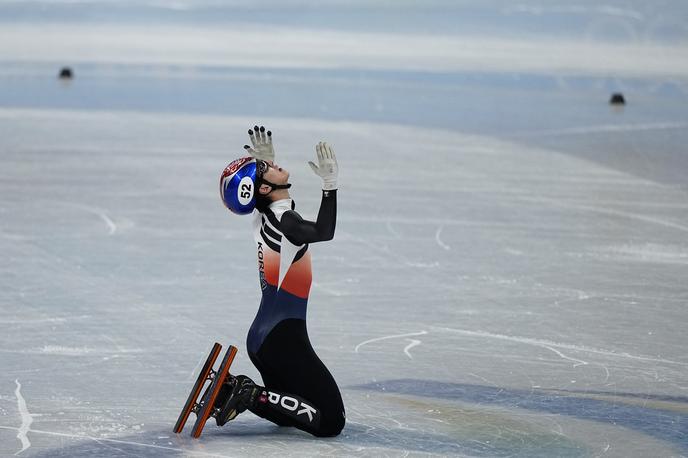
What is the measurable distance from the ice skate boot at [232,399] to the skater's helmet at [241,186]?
68 cm

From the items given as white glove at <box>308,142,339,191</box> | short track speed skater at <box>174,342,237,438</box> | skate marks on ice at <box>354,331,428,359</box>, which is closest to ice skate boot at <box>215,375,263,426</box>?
short track speed skater at <box>174,342,237,438</box>

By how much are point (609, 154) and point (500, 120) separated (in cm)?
358

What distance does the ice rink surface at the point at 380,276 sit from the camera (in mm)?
5406

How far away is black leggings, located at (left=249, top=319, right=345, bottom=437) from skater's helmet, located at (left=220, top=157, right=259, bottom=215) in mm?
490

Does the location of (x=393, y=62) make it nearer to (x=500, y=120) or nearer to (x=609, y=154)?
(x=500, y=120)

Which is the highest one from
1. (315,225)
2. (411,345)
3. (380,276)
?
(315,225)

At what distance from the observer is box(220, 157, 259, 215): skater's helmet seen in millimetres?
5191

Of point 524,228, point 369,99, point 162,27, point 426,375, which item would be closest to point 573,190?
point 524,228

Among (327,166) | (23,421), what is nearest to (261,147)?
(327,166)

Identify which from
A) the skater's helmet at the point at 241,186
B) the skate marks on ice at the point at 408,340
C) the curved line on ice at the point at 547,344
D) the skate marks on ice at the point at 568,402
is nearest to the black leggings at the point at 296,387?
the skater's helmet at the point at 241,186

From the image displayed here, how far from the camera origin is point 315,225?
5.08m

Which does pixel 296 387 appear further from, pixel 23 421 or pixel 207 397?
pixel 23 421

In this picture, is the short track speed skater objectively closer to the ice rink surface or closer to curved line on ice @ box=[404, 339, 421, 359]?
the ice rink surface

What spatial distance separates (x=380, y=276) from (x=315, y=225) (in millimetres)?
3415
